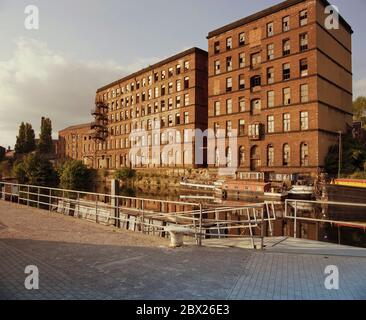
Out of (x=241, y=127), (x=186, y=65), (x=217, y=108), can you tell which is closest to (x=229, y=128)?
(x=241, y=127)

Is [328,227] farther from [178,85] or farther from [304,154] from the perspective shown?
[178,85]

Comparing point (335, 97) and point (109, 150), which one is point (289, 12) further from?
point (109, 150)

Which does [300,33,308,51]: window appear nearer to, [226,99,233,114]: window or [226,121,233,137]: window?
[226,99,233,114]: window

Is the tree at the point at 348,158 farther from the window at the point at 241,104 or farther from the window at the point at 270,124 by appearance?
the window at the point at 241,104

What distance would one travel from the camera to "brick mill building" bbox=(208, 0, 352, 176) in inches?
1553

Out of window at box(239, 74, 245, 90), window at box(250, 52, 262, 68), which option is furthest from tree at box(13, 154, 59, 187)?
window at box(250, 52, 262, 68)

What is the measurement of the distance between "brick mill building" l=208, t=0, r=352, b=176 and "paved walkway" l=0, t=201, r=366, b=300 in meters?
33.7

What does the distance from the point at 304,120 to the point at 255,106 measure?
8.31 meters

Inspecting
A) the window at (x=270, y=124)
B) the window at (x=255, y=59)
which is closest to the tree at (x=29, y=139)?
the window at (x=255, y=59)

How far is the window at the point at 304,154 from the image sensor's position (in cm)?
3894

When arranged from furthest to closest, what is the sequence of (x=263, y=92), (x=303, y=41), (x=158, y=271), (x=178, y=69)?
1. (x=178, y=69)
2. (x=263, y=92)
3. (x=303, y=41)
4. (x=158, y=271)

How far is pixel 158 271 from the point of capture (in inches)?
250

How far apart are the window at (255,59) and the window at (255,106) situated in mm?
5049

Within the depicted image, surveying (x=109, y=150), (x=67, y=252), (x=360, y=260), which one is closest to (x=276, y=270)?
(x=360, y=260)
